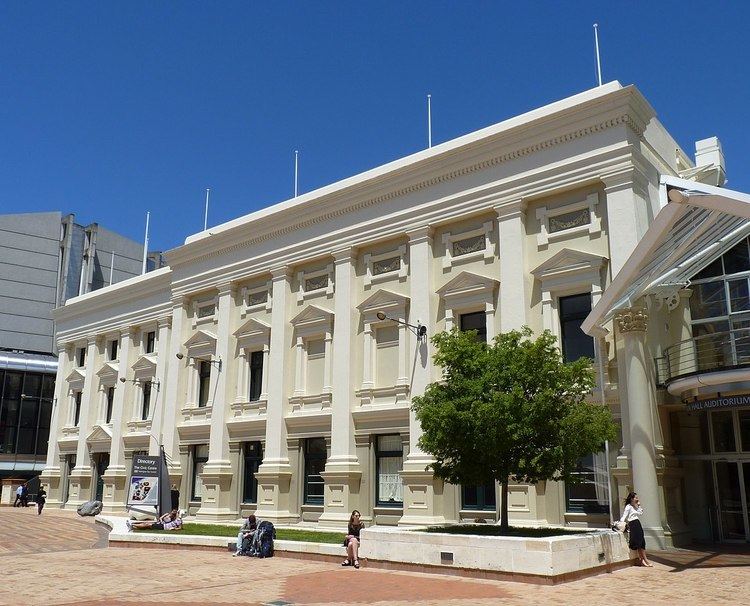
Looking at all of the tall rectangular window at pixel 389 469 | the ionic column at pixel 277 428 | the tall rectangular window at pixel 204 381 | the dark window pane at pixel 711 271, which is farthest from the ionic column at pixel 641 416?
the tall rectangular window at pixel 204 381

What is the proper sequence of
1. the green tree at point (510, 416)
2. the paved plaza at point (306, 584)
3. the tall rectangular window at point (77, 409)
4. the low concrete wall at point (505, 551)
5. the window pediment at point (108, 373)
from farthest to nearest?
the tall rectangular window at point (77, 409) → the window pediment at point (108, 373) → the green tree at point (510, 416) → the low concrete wall at point (505, 551) → the paved plaza at point (306, 584)

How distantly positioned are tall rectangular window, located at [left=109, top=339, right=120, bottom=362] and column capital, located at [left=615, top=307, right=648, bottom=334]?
1218 inches

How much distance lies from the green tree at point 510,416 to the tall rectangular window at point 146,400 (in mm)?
23678

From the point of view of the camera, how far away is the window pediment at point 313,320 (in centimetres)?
2812

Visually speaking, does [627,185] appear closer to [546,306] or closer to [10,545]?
[546,306]

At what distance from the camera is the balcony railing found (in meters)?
20.3

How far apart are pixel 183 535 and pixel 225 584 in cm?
844

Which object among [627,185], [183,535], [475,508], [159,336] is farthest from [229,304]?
[627,185]

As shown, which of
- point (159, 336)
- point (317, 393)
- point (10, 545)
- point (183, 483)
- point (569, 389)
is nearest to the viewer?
point (569, 389)

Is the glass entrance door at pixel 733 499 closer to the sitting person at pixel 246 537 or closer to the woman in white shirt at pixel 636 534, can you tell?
the woman in white shirt at pixel 636 534

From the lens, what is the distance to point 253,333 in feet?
101

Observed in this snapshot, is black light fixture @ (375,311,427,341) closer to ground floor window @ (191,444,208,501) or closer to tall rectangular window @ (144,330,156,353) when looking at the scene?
ground floor window @ (191,444,208,501)

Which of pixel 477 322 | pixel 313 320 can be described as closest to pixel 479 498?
pixel 477 322

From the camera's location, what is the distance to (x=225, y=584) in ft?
46.2
